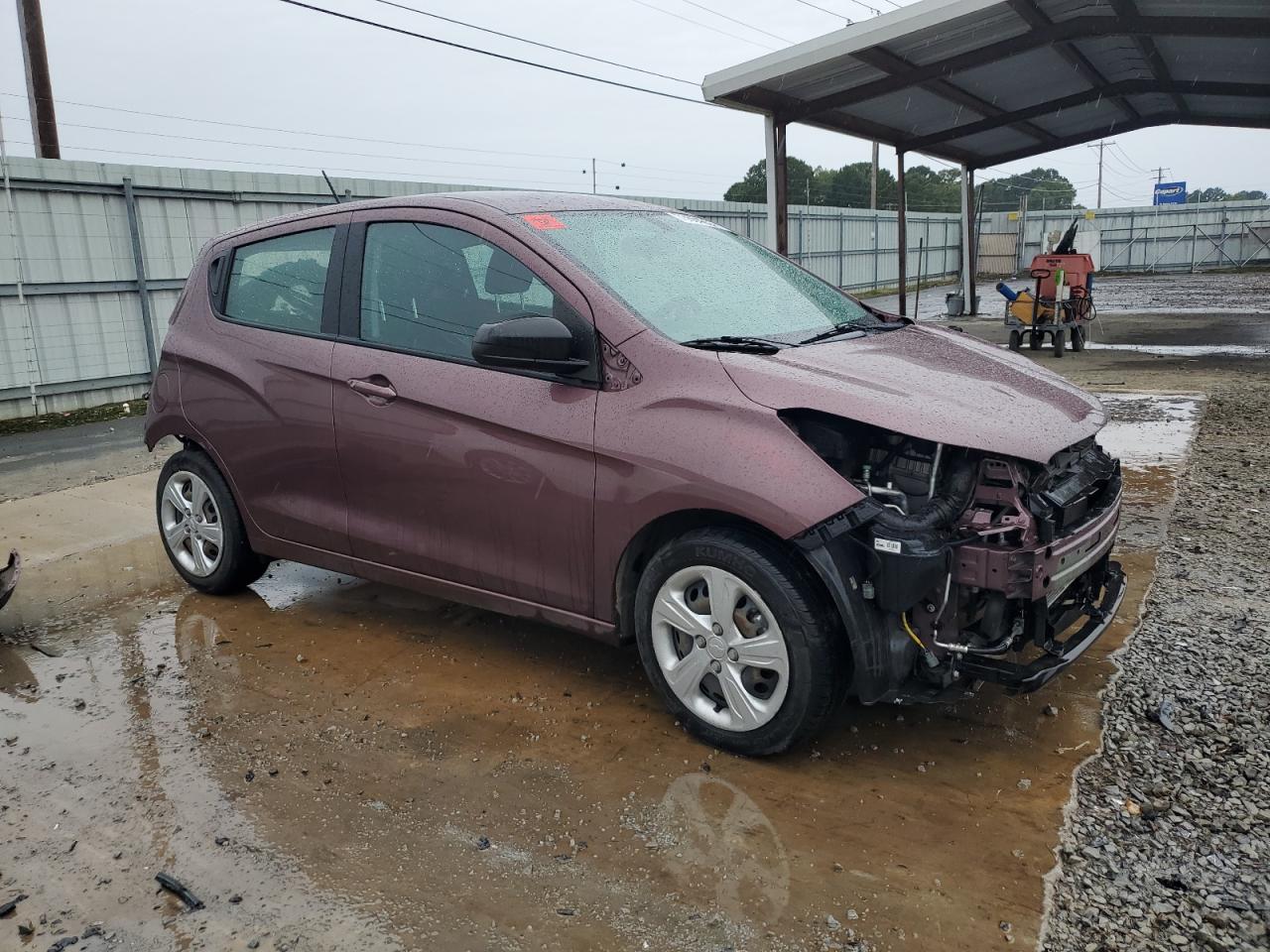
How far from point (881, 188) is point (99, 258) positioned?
58.8m

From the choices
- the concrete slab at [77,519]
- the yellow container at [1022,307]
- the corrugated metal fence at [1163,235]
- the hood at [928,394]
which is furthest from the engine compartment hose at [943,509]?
the corrugated metal fence at [1163,235]

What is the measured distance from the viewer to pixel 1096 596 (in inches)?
140

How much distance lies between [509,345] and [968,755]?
6.69ft

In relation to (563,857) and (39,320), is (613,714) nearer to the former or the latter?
(563,857)

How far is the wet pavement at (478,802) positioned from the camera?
257cm

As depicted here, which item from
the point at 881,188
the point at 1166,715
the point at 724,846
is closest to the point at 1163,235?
the point at 881,188

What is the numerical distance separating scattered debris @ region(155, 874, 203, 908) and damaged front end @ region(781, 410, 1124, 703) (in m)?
1.92

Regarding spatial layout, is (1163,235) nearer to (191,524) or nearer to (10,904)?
(191,524)

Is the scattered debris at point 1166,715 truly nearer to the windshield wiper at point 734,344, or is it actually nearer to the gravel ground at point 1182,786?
the gravel ground at point 1182,786

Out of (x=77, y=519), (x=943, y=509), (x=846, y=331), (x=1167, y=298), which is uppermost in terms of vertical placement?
(x=846, y=331)

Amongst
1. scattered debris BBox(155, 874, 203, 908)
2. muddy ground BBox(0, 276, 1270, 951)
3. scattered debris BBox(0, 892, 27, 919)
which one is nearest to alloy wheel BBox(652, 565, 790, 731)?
muddy ground BBox(0, 276, 1270, 951)

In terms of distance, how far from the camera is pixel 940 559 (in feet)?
9.59

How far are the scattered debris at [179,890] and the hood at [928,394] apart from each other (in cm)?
211

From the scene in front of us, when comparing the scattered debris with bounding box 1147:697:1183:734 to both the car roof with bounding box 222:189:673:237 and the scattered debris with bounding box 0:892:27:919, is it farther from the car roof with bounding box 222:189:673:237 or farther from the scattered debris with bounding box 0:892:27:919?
the scattered debris with bounding box 0:892:27:919
